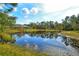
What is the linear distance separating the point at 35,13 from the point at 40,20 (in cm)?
8

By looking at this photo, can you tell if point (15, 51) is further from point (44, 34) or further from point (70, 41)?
point (70, 41)

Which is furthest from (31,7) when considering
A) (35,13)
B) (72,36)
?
(72,36)

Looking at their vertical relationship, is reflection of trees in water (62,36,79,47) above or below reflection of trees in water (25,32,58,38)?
below

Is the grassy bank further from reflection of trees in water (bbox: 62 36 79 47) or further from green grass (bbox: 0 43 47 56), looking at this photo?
green grass (bbox: 0 43 47 56)

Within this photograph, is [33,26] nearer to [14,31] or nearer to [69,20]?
[14,31]

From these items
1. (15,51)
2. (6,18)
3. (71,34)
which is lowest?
(15,51)

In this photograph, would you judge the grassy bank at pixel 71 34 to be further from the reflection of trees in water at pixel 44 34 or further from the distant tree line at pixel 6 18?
the distant tree line at pixel 6 18

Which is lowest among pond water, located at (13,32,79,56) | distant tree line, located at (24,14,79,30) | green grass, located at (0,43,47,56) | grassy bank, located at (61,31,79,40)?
green grass, located at (0,43,47,56)

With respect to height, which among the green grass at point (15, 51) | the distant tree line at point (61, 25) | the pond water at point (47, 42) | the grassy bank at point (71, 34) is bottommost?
the green grass at point (15, 51)

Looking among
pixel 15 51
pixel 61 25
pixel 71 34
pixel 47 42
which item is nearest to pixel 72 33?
pixel 71 34

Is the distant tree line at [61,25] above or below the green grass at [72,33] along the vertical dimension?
above

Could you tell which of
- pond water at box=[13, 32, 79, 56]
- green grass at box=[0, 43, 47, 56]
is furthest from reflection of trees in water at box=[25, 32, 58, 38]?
green grass at box=[0, 43, 47, 56]

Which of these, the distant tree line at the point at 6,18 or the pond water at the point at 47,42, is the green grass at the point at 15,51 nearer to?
the pond water at the point at 47,42

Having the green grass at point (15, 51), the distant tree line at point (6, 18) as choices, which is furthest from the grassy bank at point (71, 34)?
the distant tree line at point (6, 18)
